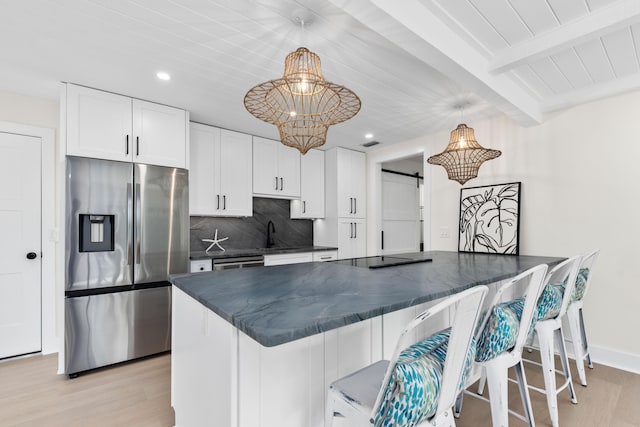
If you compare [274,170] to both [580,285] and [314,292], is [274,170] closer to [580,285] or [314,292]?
[314,292]

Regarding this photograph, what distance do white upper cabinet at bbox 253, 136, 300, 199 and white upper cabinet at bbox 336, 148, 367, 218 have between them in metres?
0.63

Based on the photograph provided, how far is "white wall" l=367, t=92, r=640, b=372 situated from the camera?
2.48m

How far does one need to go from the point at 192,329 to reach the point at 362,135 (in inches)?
124

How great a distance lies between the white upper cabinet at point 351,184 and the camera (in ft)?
14.4

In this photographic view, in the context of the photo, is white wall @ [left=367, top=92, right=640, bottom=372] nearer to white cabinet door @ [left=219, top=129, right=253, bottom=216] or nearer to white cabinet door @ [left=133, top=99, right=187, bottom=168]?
white cabinet door @ [left=219, top=129, right=253, bottom=216]

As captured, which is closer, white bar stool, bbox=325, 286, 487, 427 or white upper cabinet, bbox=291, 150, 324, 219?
white bar stool, bbox=325, 286, 487, 427

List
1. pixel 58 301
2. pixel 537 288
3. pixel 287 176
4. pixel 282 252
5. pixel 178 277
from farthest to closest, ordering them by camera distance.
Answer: pixel 287 176 → pixel 282 252 → pixel 58 301 → pixel 178 277 → pixel 537 288

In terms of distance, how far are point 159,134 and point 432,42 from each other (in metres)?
2.48

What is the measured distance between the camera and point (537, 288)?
141 centimetres

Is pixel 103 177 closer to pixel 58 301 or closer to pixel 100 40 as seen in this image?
pixel 100 40

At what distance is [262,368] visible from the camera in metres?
1.06

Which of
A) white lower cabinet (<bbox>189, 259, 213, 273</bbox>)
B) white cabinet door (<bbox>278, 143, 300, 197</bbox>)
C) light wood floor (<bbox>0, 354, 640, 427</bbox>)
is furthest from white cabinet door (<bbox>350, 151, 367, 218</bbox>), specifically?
light wood floor (<bbox>0, 354, 640, 427</bbox>)

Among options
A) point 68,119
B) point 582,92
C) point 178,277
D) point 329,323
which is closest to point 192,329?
point 178,277

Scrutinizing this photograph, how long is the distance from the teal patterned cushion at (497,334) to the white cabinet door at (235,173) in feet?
9.71
